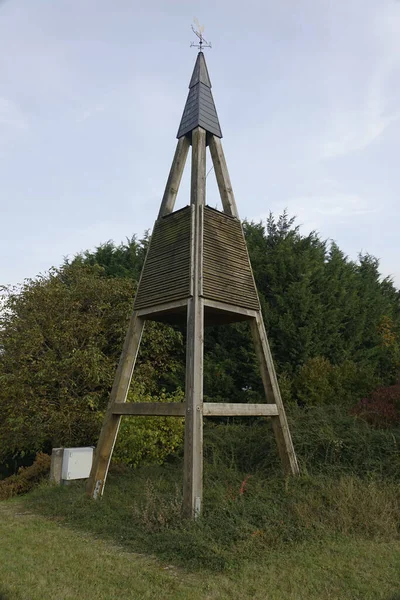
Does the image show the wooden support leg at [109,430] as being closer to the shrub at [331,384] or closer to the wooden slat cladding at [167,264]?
the wooden slat cladding at [167,264]

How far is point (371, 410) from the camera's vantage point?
960cm

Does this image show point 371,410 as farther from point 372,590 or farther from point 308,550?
point 372,590

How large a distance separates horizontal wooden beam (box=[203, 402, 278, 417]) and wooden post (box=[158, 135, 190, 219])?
4005 mm

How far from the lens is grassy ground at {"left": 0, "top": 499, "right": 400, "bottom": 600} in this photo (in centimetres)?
434

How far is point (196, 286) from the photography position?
773cm

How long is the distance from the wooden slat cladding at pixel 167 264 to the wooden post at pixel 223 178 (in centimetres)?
111

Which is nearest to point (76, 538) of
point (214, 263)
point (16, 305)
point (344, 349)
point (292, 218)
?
point (214, 263)

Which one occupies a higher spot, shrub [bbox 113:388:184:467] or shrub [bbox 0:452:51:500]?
shrub [bbox 113:388:184:467]

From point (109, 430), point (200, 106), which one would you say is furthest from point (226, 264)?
point (109, 430)

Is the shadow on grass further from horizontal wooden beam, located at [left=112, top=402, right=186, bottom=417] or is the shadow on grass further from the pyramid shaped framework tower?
horizontal wooden beam, located at [left=112, top=402, right=186, bottom=417]

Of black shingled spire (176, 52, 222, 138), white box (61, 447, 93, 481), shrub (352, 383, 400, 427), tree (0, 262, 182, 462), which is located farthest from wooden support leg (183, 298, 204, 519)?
tree (0, 262, 182, 462)

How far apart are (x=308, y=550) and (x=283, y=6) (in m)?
7.05

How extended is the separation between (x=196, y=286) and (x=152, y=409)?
2.19 meters

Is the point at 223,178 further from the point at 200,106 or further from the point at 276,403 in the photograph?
the point at 276,403
